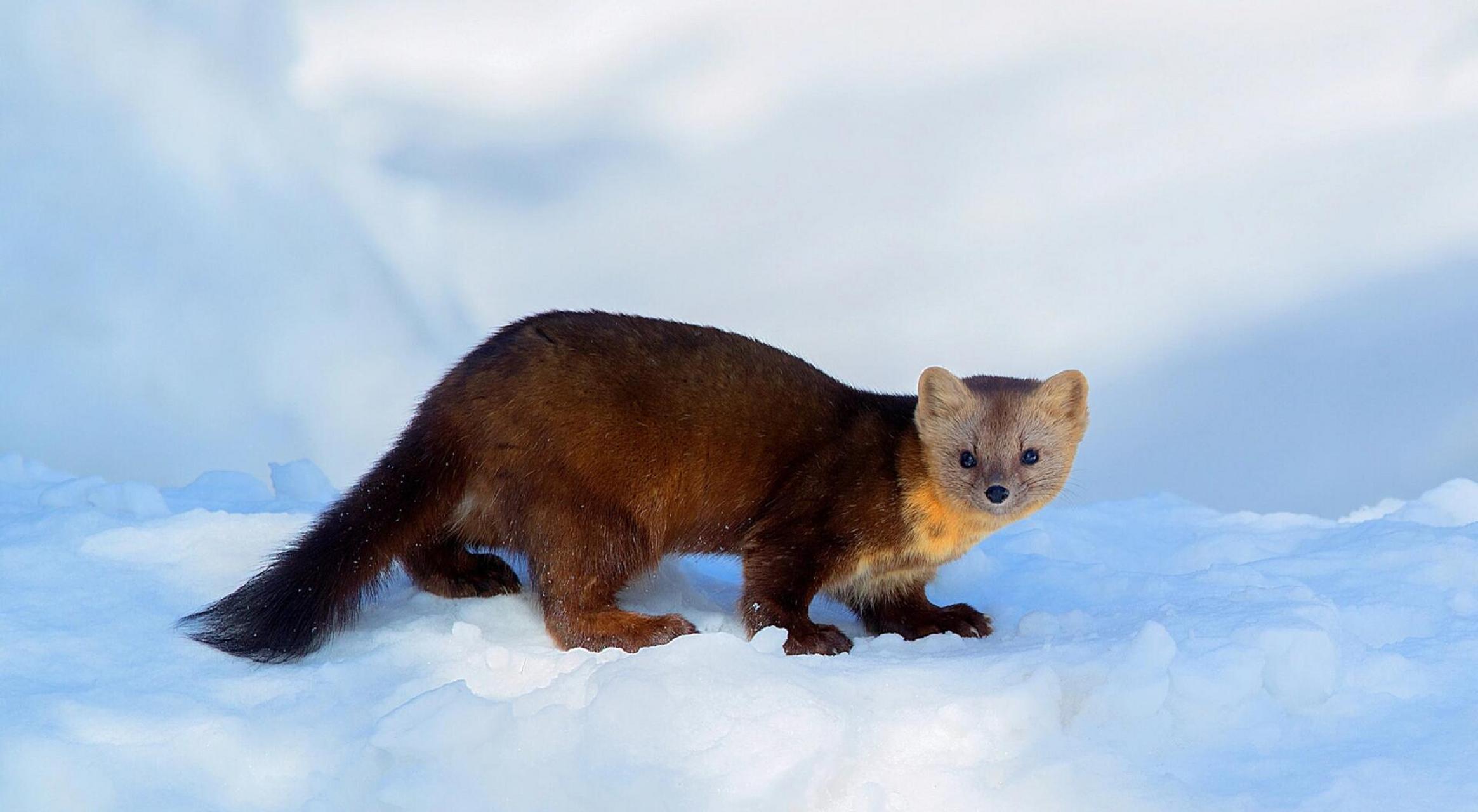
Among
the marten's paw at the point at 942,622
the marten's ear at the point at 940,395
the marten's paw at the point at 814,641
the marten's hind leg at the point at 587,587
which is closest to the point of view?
the marten's hind leg at the point at 587,587

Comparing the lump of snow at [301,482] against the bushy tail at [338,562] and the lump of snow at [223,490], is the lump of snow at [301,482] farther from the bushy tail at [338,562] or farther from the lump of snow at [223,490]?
the bushy tail at [338,562]

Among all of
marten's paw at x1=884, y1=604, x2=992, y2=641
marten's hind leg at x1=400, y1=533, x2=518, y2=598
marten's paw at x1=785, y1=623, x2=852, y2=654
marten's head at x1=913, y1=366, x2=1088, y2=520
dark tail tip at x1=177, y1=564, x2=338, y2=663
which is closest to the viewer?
dark tail tip at x1=177, y1=564, x2=338, y2=663

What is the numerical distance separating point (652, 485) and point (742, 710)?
136cm

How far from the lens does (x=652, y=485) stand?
5.11 meters

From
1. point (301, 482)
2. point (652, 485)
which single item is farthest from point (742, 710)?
point (301, 482)

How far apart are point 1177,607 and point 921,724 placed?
1.70 metres

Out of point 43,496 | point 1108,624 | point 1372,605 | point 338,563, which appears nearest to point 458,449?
point 338,563

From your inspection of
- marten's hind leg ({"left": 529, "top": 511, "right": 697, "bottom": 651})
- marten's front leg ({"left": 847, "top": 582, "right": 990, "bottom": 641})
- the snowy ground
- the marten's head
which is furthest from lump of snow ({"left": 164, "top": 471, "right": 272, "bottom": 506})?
the marten's head

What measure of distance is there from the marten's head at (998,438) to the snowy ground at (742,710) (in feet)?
1.80

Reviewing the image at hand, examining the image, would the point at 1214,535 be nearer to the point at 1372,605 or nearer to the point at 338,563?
the point at 1372,605

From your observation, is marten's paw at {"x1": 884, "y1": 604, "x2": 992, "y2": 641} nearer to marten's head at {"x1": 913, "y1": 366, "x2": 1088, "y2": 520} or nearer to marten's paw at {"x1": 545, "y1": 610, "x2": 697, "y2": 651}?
marten's head at {"x1": 913, "y1": 366, "x2": 1088, "y2": 520}

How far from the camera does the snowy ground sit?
3.70 metres

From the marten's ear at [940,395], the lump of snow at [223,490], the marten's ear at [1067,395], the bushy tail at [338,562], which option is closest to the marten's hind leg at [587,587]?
the bushy tail at [338,562]

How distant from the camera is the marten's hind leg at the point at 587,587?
4.84 meters
